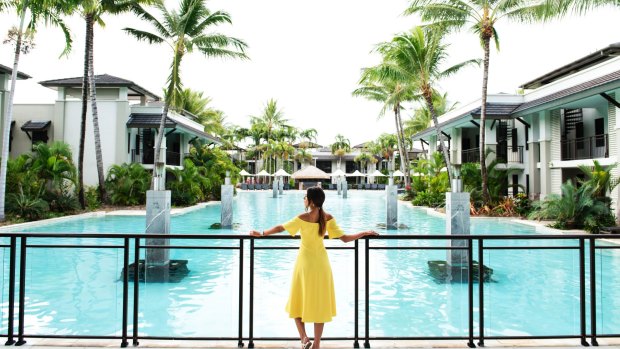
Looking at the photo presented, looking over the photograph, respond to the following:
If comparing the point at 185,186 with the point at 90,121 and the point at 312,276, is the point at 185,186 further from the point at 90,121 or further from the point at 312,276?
the point at 312,276

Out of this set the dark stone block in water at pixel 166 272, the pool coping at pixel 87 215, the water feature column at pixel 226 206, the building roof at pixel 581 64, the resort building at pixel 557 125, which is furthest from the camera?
the building roof at pixel 581 64

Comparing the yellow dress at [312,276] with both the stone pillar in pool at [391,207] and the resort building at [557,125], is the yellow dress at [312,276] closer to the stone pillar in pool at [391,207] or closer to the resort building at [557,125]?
the stone pillar in pool at [391,207]

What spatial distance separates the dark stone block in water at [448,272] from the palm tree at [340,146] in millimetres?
52793

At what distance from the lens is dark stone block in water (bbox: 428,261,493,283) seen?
8.33m

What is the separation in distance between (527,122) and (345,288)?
→ 63.8 feet

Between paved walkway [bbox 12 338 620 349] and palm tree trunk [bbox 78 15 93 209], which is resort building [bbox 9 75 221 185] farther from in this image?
paved walkway [bbox 12 338 620 349]

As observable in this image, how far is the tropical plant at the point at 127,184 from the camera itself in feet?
72.2

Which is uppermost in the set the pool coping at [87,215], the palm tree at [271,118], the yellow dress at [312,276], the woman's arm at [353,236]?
the palm tree at [271,118]

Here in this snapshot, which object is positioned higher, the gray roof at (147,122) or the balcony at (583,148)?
the gray roof at (147,122)

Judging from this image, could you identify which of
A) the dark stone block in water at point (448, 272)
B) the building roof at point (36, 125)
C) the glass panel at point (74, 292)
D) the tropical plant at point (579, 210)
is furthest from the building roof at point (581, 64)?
the building roof at point (36, 125)

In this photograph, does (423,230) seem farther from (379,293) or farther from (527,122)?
(527,122)

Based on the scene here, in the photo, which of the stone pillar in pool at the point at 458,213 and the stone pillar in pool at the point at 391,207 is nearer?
the stone pillar in pool at the point at 458,213

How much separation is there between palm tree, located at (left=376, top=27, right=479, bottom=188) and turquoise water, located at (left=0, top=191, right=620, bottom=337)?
1412 cm

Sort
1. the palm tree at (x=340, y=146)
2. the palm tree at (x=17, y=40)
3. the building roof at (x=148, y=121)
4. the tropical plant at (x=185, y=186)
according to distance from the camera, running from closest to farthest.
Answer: the palm tree at (x=17, y=40) < the tropical plant at (x=185, y=186) < the building roof at (x=148, y=121) < the palm tree at (x=340, y=146)
